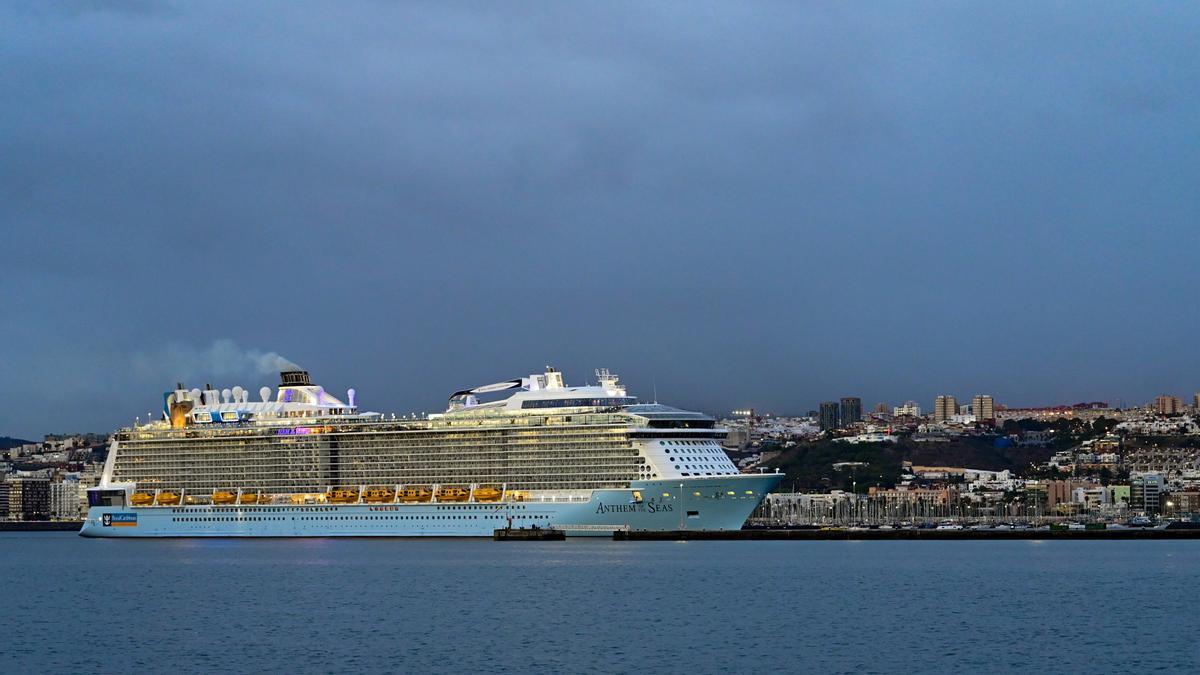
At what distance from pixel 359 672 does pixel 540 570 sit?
20038mm

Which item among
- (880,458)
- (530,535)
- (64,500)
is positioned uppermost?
(880,458)

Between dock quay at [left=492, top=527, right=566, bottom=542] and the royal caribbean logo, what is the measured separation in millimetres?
18414

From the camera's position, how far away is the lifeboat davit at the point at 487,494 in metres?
65.2

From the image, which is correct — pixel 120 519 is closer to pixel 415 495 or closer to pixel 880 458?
pixel 415 495

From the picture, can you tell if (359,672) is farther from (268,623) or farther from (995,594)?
(995,594)

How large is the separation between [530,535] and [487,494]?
3030 millimetres

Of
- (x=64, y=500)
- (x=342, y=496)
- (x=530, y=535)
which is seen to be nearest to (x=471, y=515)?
(x=530, y=535)

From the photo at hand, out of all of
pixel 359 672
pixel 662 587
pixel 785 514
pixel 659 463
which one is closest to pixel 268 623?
pixel 359 672

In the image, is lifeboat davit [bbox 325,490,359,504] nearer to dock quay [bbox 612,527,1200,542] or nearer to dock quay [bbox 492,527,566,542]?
dock quay [bbox 492,527,566,542]

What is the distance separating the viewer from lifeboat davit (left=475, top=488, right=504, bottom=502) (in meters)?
65.2

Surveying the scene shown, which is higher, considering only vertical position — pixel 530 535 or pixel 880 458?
pixel 880 458

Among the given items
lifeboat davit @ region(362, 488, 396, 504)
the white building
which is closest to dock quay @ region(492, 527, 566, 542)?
lifeboat davit @ region(362, 488, 396, 504)

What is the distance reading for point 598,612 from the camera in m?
38.6

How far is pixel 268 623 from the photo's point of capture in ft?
123
